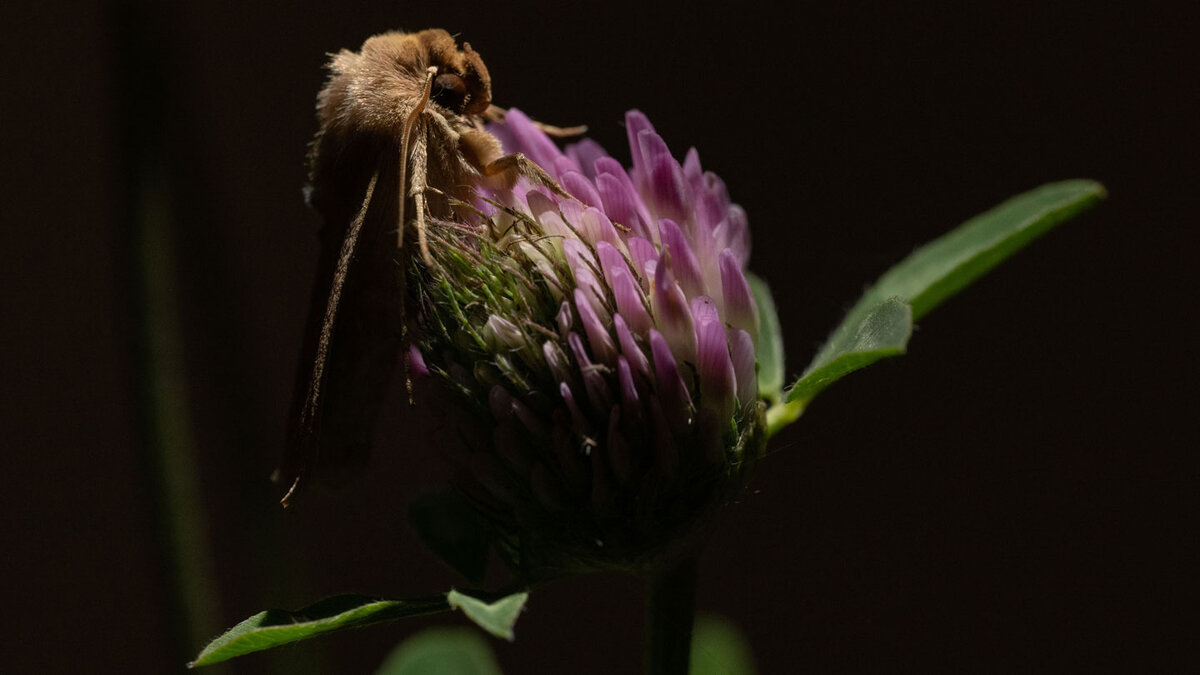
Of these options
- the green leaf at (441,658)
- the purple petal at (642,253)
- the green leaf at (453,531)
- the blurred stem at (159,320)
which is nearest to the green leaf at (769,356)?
the purple petal at (642,253)

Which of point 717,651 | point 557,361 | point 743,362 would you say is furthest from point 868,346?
point 717,651

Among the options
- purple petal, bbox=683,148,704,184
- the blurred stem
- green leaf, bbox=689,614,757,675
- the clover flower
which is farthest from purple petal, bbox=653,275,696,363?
the blurred stem

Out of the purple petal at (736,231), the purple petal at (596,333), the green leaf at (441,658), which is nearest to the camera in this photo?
the purple petal at (596,333)

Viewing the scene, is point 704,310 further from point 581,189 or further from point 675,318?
point 581,189

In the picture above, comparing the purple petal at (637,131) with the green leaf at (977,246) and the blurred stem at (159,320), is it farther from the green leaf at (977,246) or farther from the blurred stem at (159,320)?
the blurred stem at (159,320)

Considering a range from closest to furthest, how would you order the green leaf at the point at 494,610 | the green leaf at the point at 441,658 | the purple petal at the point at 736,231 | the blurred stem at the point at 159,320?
the green leaf at the point at 494,610 < the purple petal at the point at 736,231 < the green leaf at the point at 441,658 < the blurred stem at the point at 159,320

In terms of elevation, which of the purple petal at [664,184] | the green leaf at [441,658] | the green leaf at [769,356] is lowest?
the green leaf at [441,658]

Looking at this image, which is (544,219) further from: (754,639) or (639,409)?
(754,639)

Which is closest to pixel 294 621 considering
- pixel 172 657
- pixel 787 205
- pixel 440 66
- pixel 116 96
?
pixel 440 66
